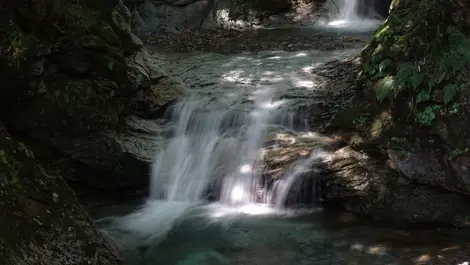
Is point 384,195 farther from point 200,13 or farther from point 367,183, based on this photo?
point 200,13

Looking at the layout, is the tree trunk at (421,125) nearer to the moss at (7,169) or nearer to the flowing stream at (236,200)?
the flowing stream at (236,200)

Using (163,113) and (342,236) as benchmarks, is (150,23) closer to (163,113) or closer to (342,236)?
(163,113)

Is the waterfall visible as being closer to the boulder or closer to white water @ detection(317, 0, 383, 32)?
the boulder

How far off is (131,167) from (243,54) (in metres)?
5.07

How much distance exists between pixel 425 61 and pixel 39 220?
486 centimetres

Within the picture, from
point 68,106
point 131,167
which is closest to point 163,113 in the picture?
point 131,167

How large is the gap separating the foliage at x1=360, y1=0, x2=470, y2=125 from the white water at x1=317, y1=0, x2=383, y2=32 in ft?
24.3

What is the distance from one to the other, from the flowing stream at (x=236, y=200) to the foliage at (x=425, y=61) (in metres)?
1.43

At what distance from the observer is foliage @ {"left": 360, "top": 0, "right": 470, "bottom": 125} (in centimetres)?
597

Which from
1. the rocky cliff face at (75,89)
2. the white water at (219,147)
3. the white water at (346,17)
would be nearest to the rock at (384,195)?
the white water at (219,147)

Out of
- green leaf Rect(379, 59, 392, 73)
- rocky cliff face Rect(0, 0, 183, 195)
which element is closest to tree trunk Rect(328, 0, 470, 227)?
green leaf Rect(379, 59, 392, 73)

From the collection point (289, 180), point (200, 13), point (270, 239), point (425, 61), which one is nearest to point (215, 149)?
point (289, 180)

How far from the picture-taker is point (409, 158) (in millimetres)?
6180

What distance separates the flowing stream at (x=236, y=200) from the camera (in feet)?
18.5
